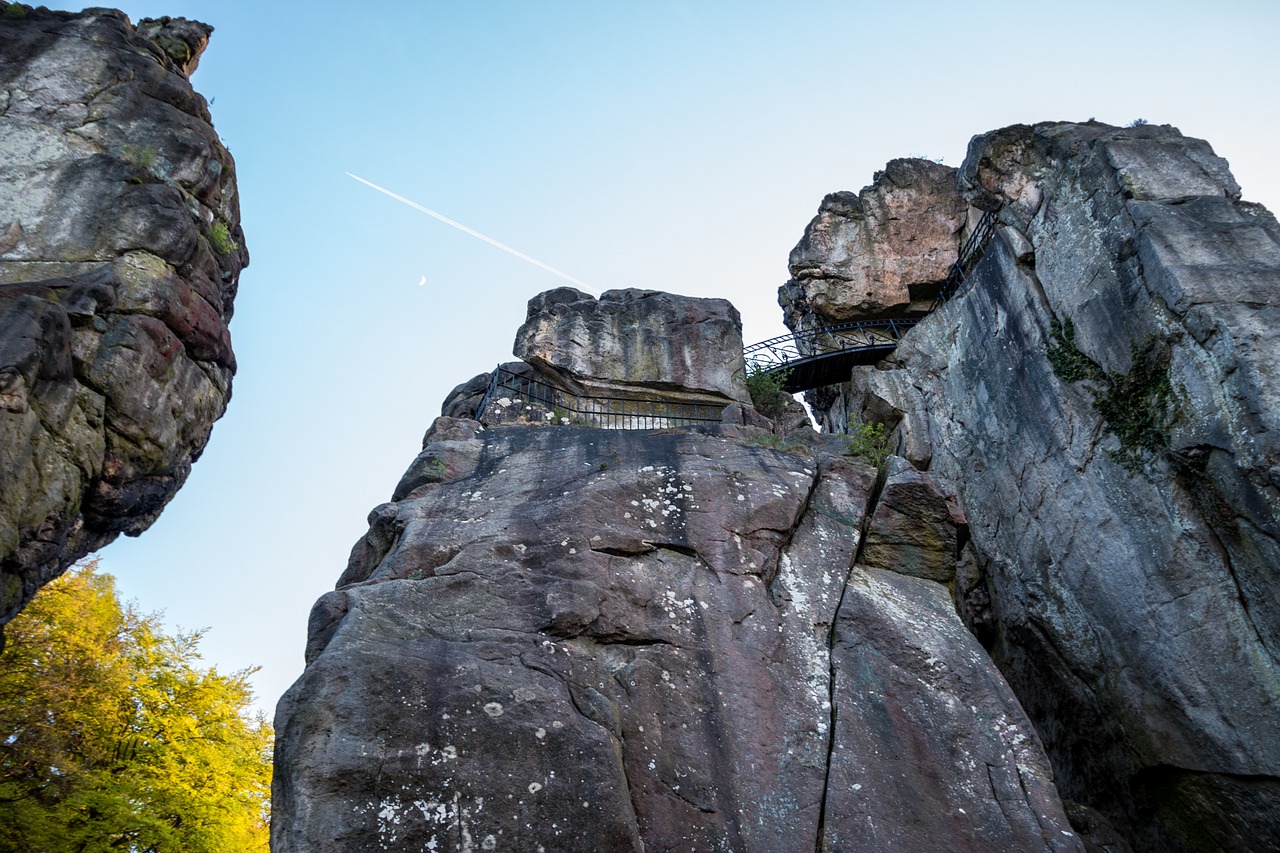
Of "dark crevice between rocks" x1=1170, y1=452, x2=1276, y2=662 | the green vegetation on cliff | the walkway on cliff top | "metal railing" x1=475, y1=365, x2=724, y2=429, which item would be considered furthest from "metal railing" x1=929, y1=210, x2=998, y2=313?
"dark crevice between rocks" x1=1170, y1=452, x2=1276, y2=662

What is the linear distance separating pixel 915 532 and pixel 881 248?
477 inches

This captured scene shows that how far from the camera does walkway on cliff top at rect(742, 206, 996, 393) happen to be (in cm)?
1928

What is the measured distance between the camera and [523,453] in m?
13.2

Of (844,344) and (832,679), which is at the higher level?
(844,344)

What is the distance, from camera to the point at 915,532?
1225 cm

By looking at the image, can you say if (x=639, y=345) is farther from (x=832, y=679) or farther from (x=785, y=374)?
(x=832, y=679)

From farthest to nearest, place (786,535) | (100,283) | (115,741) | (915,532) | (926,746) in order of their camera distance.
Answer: (115,741)
(100,283)
(915,532)
(786,535)
(926,746)

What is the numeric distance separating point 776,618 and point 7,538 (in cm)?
945

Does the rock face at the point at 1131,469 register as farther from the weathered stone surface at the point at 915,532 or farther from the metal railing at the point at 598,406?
the metal railing at the point at 598,406

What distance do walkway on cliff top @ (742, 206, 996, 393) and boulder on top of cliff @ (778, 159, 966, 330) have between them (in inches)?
17.0

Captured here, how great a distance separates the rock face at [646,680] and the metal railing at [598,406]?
11.1ft

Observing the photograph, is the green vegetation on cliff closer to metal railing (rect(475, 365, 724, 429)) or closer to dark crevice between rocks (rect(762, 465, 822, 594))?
dark crevice between rocks (rect(762, 465, 822, 594))

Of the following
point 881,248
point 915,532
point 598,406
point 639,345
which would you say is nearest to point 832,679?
point 915,532

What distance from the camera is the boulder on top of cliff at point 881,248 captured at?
21953mm
